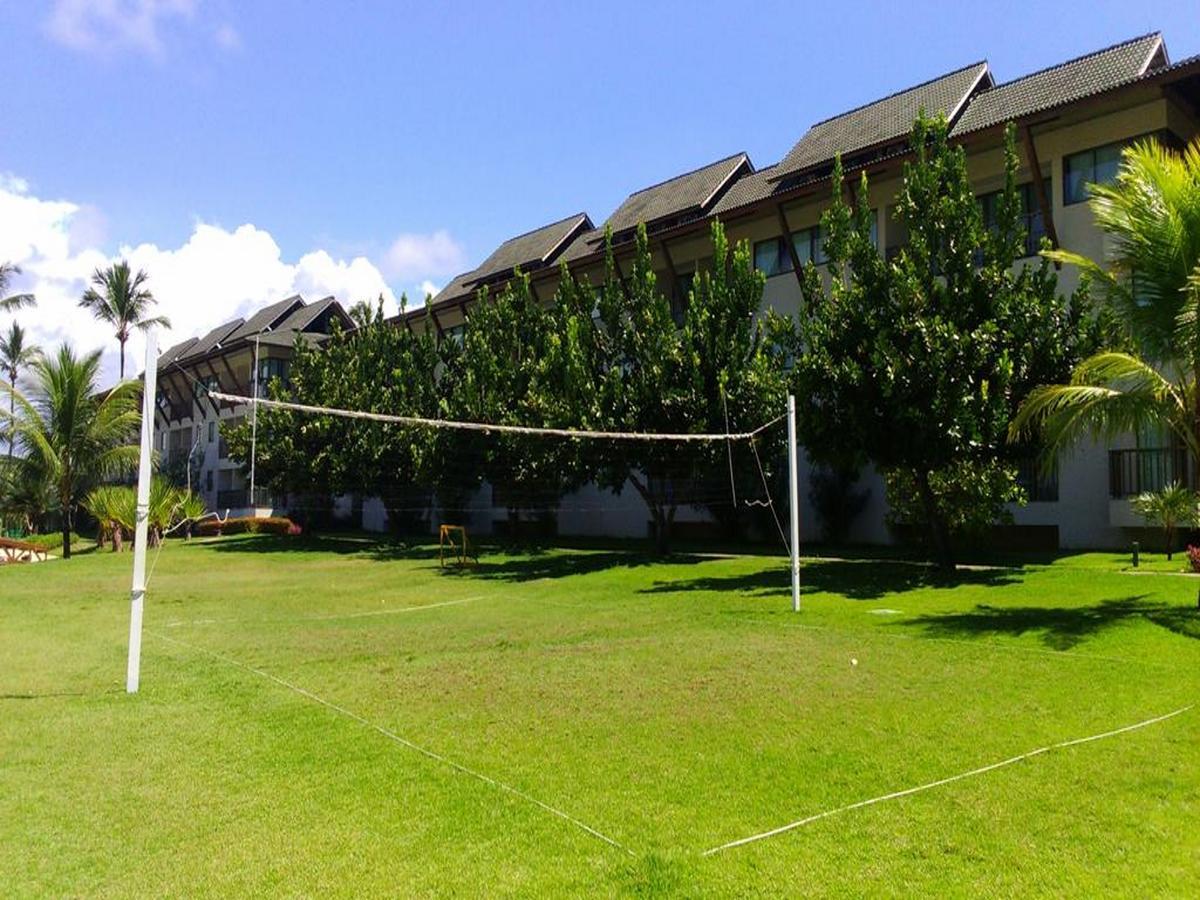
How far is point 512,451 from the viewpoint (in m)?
29.4

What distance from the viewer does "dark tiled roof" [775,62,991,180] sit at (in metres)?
27.3

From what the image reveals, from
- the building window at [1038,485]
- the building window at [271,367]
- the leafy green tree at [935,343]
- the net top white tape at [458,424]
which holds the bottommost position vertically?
the building window at [1038,485]

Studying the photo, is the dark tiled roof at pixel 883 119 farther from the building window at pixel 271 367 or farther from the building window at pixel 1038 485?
the building window at pixel 271 367

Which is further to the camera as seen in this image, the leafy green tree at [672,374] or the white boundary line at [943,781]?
the leafy green tree at [672,374]

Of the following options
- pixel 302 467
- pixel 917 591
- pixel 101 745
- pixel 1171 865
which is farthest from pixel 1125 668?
pixel 302 467

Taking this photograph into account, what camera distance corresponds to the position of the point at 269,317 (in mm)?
58438

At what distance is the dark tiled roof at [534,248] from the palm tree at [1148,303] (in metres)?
29.3

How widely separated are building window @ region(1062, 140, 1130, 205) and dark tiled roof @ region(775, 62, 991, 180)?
4.52 metres

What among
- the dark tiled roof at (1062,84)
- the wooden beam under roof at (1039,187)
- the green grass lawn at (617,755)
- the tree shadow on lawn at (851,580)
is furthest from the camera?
the wooden beam under roof at (1039,187)

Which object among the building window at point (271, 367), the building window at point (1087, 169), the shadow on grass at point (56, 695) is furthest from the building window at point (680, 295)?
the building window at point (271, 367)

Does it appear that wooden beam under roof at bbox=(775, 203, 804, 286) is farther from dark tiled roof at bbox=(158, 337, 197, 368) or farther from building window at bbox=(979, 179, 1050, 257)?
dark tiled roof at bbox=(158, 337, 197, 368)

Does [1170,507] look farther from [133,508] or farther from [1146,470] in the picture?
[133,508]

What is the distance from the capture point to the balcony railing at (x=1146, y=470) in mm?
20672

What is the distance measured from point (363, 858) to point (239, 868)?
2.09ft
